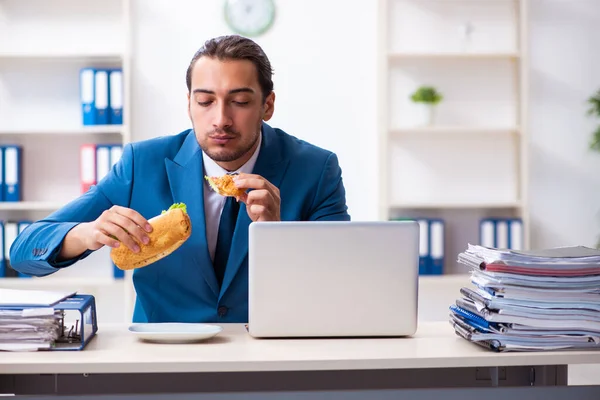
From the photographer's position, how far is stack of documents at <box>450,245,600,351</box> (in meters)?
1.60

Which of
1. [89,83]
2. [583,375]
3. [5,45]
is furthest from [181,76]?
[583,375]

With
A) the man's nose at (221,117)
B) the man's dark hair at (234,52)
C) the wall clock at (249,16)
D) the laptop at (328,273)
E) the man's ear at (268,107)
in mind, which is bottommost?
the laptop at (328,273)

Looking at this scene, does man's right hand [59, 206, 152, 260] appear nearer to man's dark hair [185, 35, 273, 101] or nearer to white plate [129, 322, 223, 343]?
white plate [129, 322, 223, 343]

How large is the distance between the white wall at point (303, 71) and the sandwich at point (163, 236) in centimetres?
283

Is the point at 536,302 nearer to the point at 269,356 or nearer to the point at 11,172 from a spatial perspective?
the point at 269,356

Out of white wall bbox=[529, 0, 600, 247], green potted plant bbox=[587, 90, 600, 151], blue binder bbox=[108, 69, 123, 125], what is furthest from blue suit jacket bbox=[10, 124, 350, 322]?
white wall bbox=[529, 0, 600, 247]

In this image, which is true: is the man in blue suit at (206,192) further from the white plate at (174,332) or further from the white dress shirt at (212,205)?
the white plate at (174,332)

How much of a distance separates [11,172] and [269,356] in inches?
126

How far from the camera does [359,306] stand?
65.0 inches

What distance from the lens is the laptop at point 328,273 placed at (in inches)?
63.6

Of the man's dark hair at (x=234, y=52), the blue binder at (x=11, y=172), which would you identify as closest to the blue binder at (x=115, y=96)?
the blue binder at (x=11, y=172)

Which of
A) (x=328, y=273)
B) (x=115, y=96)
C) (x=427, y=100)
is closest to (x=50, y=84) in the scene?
(x=115, y=96)

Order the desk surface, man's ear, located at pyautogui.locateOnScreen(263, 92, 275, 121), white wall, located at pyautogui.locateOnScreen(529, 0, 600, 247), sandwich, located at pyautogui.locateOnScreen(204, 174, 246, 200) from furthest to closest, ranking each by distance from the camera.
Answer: white wall, located at pyautogui.locateOnScreen(529, 0, 600, 247) < man's ear, located at pyautogui.locateOnScreen(263, 92, 275, 121) < sandwich, located at pyautogui.locateOnScreen(204, 174, 246, 200) < the desk surface

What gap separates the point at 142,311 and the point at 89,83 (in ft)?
7.31
